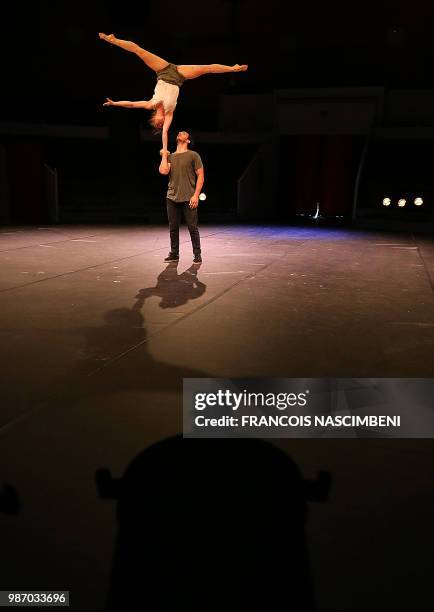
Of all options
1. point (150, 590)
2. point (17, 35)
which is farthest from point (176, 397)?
point (17, 35)

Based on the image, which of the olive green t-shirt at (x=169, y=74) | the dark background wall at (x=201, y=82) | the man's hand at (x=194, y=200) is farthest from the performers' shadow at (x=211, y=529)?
the dark background wall at (x=201, y=82)

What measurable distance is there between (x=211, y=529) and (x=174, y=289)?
140 inches

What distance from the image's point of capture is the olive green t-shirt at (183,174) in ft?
19.8

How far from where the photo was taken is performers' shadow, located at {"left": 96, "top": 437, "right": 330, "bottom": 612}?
1.32m

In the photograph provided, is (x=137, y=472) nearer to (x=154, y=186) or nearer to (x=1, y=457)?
(x=1, y=457)

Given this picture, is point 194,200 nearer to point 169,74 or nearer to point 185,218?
point 185,218

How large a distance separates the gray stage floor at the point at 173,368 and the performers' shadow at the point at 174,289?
2 centimetres

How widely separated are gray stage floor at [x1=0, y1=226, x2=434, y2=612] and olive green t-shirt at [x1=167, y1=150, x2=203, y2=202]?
90 centimetres

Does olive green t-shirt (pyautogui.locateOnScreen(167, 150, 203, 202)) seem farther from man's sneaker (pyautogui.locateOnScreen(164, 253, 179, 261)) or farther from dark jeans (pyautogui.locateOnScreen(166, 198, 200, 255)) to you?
man's sneaker (pyautogui.locateOnScreen(164, 253, 179, 261))

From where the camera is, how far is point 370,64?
45.6 ft

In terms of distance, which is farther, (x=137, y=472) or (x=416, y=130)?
(x=416, y=130)

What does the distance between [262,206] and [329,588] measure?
45.7 feet

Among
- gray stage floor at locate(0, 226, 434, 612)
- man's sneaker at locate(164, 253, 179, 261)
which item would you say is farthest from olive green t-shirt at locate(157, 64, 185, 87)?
gray stage floor at locate(0, 226, 434, 612)

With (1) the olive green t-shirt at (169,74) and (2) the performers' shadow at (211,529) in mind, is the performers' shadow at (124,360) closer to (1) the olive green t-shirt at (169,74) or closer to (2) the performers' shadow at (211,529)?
(2) the performers' shadow at (211,529)
